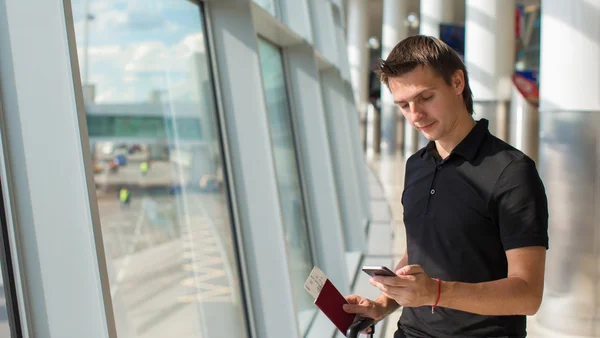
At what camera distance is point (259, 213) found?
358cm

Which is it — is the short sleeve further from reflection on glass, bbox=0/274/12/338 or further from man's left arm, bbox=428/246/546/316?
reflection on glass, bbox=0/274/12/338

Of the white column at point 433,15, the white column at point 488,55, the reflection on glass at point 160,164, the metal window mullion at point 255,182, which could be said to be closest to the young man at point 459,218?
the metal window mullion at point 255,182

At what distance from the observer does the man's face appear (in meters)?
1.71

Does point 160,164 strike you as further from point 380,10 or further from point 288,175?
point 380,10

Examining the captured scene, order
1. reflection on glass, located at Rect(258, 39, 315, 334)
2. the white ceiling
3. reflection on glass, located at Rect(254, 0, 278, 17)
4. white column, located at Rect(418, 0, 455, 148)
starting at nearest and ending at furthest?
reflection on glass, located at Rect(254, 0, 278, 17), reflection on glass, located at Rect(258, 39, 315, 334), white column, located at Rect(418, 0, 455, 148), the white ceiling

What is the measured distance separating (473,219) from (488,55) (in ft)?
38.7

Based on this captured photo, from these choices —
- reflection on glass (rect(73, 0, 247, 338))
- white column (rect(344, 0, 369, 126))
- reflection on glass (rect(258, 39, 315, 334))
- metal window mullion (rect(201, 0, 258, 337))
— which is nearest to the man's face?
metal window mullion (rect(201, 0, 258, 337))

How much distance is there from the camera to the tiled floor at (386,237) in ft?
16.6

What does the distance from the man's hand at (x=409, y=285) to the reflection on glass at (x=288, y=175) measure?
11.3 ft

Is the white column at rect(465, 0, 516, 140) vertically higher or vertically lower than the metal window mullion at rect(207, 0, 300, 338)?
higher

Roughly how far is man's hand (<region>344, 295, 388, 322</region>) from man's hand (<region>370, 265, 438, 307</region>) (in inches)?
15.0

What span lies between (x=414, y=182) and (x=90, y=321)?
1.05 m

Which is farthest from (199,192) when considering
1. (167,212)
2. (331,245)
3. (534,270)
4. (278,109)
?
(167,212)

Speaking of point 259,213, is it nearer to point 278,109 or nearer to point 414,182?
point 414,182
